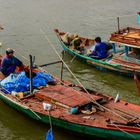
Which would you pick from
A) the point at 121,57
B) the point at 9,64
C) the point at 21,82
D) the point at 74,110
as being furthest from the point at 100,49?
the point at 74,110

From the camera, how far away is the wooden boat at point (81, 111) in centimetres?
1143

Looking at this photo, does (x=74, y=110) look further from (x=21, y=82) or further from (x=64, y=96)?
(x=21, y=82)

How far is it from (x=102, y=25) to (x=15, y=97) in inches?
677

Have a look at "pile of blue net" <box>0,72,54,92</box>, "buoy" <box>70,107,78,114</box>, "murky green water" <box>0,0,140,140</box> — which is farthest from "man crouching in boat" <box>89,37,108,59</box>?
"buoy" <box>70,107,78,114</box>

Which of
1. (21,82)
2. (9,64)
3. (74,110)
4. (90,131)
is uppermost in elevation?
(9,64)

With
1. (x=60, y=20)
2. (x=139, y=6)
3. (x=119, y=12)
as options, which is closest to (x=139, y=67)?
(x=60, y=20)

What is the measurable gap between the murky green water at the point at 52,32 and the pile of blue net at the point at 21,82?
1030mm

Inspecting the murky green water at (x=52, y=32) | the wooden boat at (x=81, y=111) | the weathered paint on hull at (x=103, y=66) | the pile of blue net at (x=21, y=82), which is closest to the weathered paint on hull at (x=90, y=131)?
the wooden boat at (x=81, y=111)

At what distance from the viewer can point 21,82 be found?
14.4 m

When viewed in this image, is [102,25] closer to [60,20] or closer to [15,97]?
[60,20]

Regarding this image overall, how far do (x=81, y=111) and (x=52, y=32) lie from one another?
1616 cm

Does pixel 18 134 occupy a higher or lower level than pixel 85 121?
lower

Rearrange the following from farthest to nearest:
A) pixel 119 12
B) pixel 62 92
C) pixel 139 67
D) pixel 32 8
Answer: pixel 32 8 → pixel 119 12 → pixel 139 67 → pixel 62 92

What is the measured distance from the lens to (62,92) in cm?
1349
